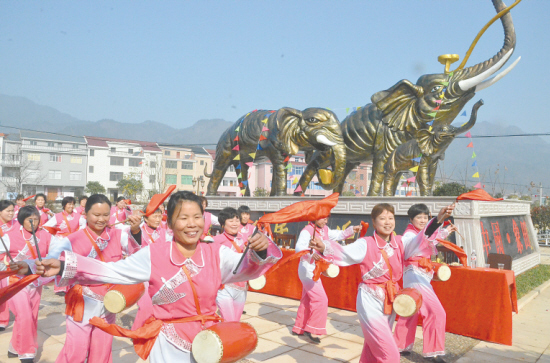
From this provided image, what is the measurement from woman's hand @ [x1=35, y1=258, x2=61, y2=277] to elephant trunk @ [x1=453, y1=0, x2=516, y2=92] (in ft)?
29.9

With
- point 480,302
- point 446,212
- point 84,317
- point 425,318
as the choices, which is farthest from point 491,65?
point 84,317

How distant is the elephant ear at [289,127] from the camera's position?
445 inches

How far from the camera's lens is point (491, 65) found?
30.1 feet

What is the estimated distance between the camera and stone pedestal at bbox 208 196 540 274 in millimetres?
7609

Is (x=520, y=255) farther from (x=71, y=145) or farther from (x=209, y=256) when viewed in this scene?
(x=71, y=145)

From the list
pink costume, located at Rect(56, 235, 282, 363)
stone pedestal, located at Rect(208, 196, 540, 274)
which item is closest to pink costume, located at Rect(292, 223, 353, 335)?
pink costume, located at Rect(56, 235, 282, 363)

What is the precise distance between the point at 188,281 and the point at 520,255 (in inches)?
376

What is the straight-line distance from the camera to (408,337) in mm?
4660

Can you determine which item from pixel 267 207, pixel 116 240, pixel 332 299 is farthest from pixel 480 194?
pixel 267 207

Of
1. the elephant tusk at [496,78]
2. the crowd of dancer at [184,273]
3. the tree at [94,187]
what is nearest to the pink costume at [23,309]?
the crowd of dancer at [184,273]

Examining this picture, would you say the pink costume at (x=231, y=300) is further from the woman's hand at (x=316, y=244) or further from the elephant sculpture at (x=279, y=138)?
the elephant sculpture at (x=279, y=138)

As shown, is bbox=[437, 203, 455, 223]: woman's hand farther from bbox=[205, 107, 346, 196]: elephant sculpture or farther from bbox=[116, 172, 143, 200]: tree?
bbox=[116, 172, 143, 200]: tree

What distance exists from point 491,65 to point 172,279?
357 inches

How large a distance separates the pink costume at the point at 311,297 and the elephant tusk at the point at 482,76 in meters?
5.67
